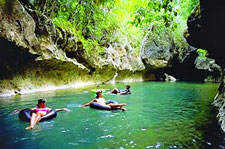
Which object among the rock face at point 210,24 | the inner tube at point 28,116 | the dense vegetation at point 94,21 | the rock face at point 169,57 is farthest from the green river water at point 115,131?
the rock face at point 169,57

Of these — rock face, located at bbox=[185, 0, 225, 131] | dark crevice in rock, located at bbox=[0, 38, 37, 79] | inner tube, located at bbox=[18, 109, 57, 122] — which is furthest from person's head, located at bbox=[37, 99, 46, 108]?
rock face, located at bbox=[185, 0, 225, 131]

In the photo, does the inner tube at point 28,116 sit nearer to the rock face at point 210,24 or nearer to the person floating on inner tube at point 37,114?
the person floating on inner tube at point 37,114

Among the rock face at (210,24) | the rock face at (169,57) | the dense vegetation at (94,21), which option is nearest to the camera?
the rock face at (210,24)

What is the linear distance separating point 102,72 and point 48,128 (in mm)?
19943

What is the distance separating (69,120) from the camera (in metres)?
7.42

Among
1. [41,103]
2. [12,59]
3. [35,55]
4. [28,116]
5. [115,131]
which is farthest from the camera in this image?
[35,55]

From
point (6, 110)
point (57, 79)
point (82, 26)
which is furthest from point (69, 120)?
point (82, 26)

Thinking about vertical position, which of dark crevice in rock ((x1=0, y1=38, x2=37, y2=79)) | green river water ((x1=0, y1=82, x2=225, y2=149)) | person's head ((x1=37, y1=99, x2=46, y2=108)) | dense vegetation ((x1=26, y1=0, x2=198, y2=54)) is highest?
dense vegetation ((x1=26, y1=0, x2=198, y2=54))

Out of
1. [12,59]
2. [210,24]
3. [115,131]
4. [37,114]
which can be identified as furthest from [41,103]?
[12,59]

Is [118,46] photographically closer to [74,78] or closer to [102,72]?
[102,72]

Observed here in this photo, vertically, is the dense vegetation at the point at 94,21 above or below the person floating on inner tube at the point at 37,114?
above

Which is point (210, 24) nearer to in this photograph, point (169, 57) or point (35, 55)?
point (35, 55)

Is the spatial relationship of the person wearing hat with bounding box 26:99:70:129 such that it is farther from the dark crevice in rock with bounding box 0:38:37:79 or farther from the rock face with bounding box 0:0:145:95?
the dark crevice in rock with bounding box 0:38:37:79

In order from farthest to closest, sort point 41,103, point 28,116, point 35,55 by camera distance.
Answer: point 35,55 → point 41,103 → point 28,116
